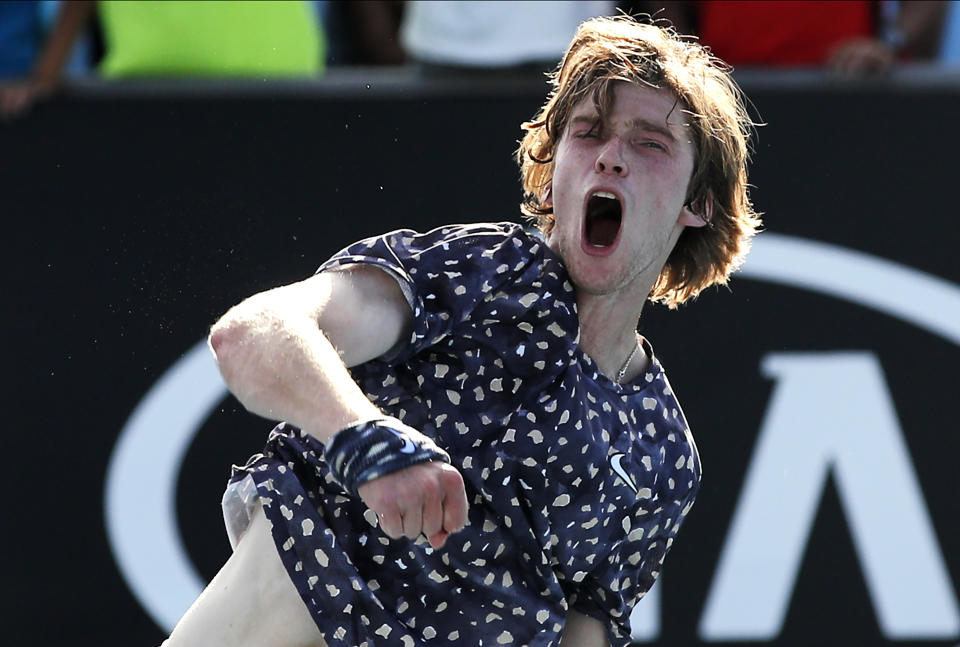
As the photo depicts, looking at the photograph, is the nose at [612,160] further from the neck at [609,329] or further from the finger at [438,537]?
the finger at [438,537]

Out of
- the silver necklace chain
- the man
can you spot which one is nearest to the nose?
the man

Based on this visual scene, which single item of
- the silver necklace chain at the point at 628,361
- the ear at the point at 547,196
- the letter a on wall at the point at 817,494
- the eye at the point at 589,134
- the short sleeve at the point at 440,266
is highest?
the eye at the point at 589,134

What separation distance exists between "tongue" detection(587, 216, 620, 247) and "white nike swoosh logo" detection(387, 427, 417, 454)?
828mm

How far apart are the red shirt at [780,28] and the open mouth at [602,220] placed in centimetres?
191

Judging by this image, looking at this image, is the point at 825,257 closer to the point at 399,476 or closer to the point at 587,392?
the point at 587,392

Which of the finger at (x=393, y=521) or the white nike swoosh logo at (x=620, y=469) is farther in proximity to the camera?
the white nike swoosh logo at (x=620, y=469)

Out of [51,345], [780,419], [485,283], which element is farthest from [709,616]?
[485,283]

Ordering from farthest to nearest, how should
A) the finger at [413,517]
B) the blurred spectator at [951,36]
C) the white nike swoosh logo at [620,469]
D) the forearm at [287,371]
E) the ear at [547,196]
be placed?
Result: the blurred spectator at [951,36] → the ear at [547,196] → the white nike swoosh logo at [620,469] → the forearm at [287,371] → the finger at [413,517]

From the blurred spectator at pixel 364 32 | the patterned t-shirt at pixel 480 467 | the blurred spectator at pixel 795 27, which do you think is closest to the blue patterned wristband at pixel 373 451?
the patterned t-shirt at pixel 480 467

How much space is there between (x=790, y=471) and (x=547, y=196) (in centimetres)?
193

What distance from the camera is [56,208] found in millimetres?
4203

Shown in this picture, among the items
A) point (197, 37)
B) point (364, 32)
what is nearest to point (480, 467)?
point (197, 37)

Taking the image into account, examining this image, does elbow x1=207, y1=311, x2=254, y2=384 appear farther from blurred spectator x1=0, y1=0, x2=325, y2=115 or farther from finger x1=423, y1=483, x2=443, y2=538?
blurred spectator x1=0, y1=0, x2=325, y2=115

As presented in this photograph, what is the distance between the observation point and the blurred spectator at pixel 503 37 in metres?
4.24
